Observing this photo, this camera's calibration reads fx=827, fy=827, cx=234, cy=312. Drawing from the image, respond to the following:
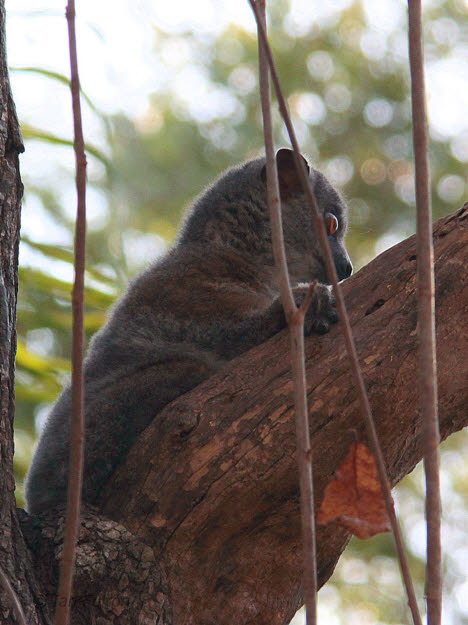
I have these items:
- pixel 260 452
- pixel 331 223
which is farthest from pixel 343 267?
pixel 260 452

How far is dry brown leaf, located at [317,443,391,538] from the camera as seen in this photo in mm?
1893

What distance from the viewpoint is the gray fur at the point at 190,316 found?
3.34 meters

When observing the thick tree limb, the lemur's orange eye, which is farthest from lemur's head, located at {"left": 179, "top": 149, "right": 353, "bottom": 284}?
the thick tree limb

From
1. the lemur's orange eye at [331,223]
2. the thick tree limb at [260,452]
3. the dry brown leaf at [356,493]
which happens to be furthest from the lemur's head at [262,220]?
the dry brown leaf at [356,493]

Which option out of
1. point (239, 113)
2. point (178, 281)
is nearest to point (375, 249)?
point (239, 113)

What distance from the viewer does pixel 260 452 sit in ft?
9.27

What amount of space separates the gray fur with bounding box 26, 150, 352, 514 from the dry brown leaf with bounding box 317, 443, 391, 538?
1215 millimetres

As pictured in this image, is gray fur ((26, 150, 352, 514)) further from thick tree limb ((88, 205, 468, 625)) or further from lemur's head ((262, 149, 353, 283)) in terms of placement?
thick tree limb ((88, 205, 468, 625))

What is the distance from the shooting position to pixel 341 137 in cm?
1051

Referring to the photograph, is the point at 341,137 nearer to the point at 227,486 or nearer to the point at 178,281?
the point at 178,281

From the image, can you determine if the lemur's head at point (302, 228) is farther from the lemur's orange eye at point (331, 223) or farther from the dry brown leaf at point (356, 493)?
the dry brown leaf at point (356, 493)

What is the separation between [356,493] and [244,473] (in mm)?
916

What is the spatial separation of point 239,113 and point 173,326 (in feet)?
23.3

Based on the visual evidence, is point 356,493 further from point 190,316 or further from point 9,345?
point 190,316
